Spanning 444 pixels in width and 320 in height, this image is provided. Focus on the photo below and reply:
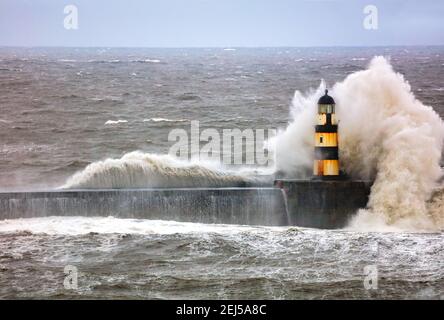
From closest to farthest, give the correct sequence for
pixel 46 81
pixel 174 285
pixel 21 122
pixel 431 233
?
pixel 174 285 < pixel 431 233 < pixel 21 122 < pixel 46 81

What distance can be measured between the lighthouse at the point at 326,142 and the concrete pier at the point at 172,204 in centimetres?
91

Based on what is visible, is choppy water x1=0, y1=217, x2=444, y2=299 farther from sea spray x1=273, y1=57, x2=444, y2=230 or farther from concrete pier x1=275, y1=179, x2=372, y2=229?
sea spray x1=273, y1=57, x2=444, y2=230

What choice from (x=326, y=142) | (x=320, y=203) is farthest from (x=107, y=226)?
(x=326, y=142)

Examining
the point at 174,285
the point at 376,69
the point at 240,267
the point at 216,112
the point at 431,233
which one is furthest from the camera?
the point at 216,112

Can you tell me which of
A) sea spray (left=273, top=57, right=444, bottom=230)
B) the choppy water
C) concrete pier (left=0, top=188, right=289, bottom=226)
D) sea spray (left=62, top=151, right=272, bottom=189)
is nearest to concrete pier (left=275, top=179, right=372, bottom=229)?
concrete pier (left=0, top=188, right=289, bottom=226)

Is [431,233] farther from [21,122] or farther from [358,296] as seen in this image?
[21,122]

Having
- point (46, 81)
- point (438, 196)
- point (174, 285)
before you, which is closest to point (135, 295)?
point (174, 285)

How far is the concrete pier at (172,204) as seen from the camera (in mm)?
13977

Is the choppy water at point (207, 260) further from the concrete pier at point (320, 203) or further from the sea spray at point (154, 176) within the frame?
the sea spray at point (154, 176)

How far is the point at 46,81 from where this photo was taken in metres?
51.6

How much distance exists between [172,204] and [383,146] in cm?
409

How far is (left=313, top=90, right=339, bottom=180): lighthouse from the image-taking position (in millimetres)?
14227
